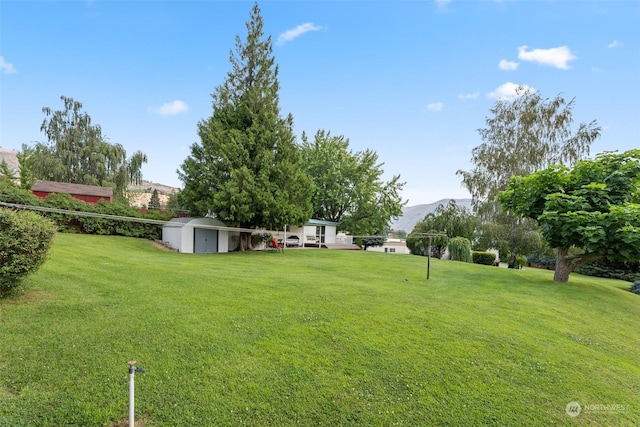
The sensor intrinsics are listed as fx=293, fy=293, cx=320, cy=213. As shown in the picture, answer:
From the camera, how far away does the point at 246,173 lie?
15711 mm

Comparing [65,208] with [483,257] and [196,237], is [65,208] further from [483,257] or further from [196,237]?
[483,257]

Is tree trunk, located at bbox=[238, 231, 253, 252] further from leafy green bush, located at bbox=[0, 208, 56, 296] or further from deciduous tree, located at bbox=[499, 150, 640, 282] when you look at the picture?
deciduous tree, located at bbox=[499, 150, 640, 282]

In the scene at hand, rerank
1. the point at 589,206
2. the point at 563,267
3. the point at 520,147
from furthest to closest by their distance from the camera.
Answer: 1. the point at 520,147
2. the point at 563,267
3. the point at 589,206

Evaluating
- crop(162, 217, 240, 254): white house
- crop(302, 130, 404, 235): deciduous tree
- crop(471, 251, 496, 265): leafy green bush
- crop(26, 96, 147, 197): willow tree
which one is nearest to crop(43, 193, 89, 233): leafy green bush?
crop(162, 217, 240, 254): white house


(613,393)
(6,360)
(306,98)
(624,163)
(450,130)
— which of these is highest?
(306,98)

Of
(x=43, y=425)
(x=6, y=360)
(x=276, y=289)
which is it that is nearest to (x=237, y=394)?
(x=43, y=425)

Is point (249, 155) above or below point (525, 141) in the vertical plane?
below

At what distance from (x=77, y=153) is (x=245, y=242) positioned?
909 inches

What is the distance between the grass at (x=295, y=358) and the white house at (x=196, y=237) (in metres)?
9.98

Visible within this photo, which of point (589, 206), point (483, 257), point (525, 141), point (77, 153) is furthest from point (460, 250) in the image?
point (77, 153)

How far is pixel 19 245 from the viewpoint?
4547 millimetres

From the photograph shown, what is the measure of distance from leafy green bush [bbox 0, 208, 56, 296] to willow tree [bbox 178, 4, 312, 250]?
34.5 feet

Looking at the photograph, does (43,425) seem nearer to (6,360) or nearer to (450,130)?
(6,360)

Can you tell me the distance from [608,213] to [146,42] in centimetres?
1874
